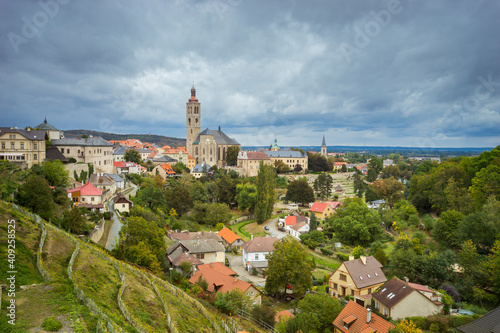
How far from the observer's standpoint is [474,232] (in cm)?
2938

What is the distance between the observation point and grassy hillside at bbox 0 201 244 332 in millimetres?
10250

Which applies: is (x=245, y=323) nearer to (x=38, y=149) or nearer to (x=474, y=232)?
(x=474, y=232)

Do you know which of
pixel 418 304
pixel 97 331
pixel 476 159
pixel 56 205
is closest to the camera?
pixel 97 331

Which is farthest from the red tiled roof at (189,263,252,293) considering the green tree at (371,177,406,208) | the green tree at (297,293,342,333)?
the green tree at (371,177,406,208)

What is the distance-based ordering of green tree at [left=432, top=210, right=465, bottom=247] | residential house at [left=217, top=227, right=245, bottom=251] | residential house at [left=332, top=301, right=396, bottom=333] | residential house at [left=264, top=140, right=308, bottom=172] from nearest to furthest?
residential house at [left=332, top=301, right=396, bottom=333] → green tree at [left=432, top=210, right=465, bottom=247] → residential house at [left=217, top=227, right=245, bottom=251] → residential house at [left=264, top=140, right=308, bottom=172]

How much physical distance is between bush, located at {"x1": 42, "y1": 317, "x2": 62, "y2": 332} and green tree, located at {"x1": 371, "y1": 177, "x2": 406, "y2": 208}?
184ft

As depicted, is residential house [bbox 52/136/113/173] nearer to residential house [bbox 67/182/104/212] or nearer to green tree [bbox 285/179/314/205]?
residential house [bbox 67/182/104/212]

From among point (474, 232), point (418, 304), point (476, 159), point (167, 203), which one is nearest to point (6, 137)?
point (167, 203)

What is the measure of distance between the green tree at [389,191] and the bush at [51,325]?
56134 mm

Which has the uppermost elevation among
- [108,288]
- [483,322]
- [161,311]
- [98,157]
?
[98,157]

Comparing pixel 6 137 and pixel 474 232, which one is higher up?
pixel 6 137

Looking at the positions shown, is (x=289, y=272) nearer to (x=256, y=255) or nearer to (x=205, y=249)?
(x=256, y=255)

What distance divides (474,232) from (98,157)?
47.9 m

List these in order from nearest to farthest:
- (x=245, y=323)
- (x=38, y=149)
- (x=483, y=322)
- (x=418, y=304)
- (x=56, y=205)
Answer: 1. (x=483, y=322)
2. (x=245, y=323)
3. (x=418, y=304)
4. (x=56, y=205)
5. (x=38, y=149)
